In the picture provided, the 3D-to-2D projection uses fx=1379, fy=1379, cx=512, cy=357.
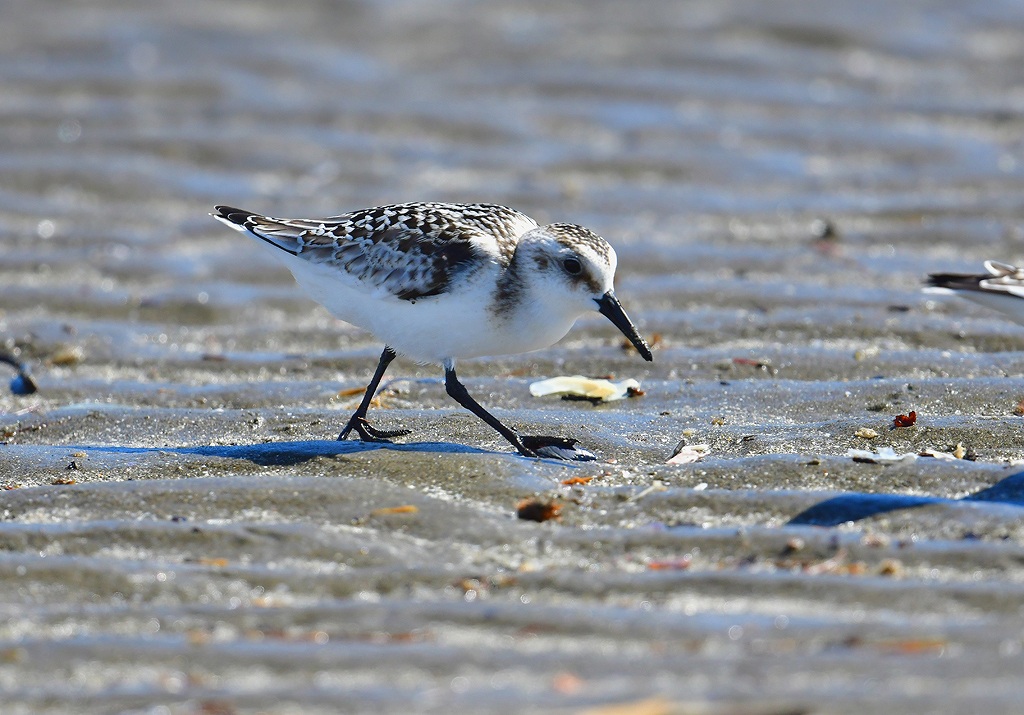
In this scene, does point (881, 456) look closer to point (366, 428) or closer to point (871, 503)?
point (871, 503)

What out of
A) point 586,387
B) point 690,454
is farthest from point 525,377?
point 690,454

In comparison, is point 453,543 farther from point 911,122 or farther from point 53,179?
point 911,122

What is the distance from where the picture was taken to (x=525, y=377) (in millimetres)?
7707

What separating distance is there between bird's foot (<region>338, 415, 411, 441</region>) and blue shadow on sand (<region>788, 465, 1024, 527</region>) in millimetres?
2108

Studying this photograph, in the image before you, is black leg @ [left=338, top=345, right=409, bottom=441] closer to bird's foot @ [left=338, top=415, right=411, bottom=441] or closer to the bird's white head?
bird's foot @ [left=338, top=415, right=411, bottom=441]

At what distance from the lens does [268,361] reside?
8070 mm

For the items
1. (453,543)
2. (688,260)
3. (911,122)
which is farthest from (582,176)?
(453,543)

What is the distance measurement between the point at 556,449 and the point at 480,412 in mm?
465

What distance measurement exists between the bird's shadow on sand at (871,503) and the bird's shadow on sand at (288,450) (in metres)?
1.54

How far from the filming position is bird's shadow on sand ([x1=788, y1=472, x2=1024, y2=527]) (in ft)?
17.0

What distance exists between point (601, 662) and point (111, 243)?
23.0ft

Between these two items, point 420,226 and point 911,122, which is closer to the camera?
point 420,226

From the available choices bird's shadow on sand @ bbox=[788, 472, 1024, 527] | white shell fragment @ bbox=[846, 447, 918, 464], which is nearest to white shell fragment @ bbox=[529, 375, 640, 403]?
white shell fragment @ bbox=[846, 447, 918, 464]

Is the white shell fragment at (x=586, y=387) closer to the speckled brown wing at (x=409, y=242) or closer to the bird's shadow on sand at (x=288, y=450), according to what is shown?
the speckled brown wing at (x=409, y=242)
